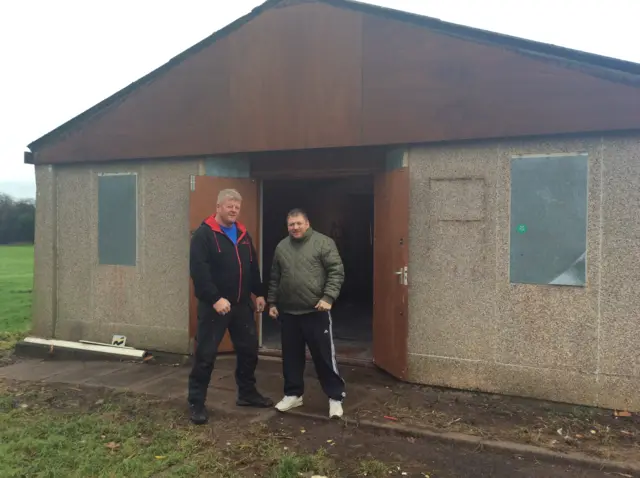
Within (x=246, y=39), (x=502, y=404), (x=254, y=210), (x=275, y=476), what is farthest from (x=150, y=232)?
(x=502, y=404)

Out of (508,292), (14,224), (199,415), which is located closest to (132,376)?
(199,415)

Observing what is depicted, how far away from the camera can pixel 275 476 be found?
11.3ft

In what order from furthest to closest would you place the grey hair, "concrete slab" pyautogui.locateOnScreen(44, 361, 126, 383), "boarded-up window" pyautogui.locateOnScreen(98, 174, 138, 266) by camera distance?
"boarded-up window" pyautogui.locateOnScreen(98, 174, 138, 266) < "concrete slab" pyautogui.locateOnScreen(44, 361, 126, 383) < the grey hair

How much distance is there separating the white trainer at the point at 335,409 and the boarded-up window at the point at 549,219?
1.98 metres

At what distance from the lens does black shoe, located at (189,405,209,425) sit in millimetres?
4363

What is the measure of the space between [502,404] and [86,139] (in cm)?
595

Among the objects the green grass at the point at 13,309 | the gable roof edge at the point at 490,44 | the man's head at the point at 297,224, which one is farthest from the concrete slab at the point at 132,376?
the gable roof edge at the point at 490,44

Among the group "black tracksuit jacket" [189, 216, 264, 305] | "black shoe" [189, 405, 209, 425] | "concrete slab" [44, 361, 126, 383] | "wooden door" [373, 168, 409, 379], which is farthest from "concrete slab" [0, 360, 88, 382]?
"wooden door" [373, 168, 409, 379]

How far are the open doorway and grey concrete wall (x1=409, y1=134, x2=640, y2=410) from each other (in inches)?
127

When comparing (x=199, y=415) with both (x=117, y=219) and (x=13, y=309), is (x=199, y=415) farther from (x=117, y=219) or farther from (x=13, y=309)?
(x=13, y=309)

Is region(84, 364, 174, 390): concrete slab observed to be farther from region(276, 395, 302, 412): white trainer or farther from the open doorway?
the open doorway

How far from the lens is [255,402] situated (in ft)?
15.4

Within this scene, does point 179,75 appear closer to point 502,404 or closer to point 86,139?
point 86,139

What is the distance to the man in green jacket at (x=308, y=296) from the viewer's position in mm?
4395
